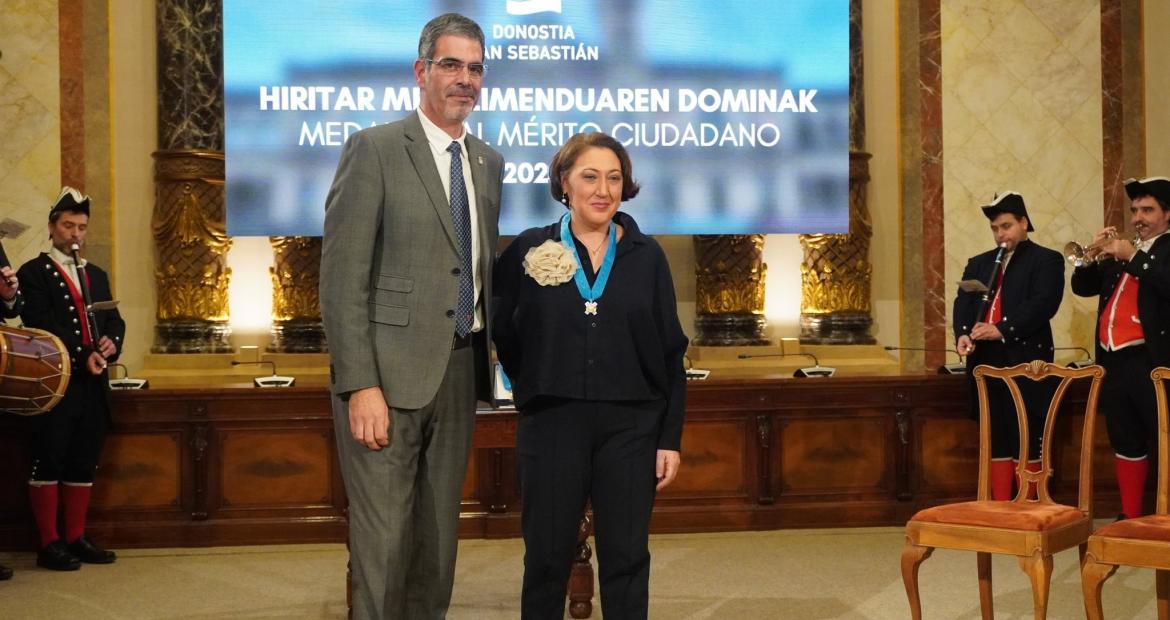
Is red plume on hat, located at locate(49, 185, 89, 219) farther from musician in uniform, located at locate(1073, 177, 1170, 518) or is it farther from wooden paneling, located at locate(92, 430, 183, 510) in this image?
musician in uniform, located at locate(1073, 177, 1170, 518)

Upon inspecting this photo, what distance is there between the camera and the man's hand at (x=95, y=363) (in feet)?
19.1

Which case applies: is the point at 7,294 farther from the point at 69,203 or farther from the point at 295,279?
the point at 295,279

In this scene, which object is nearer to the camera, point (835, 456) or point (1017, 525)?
point (1017, 525)

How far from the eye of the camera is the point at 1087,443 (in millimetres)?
4180

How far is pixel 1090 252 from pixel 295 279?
437 centimetres

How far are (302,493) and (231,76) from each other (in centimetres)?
234

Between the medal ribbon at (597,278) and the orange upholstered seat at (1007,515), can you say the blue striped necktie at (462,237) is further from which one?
the orange upholstered seat at (1007,515)

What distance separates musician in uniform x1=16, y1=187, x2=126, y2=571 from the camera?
19.1 ft

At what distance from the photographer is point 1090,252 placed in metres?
5.95

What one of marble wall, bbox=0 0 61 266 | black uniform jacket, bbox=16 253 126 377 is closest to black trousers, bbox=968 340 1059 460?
black uniform jacket, bbox=16 253 126 377

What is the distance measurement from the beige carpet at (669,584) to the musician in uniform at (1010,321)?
601mm

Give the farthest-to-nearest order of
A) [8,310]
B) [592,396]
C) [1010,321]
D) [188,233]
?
[188,233] < [1010,321] < [8,310] < [592,396]

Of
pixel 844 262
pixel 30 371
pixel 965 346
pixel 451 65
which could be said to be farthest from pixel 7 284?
pixel 844 262

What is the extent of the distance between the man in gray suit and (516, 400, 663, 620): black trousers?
20cm
